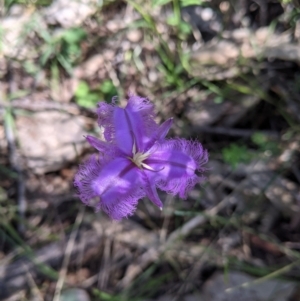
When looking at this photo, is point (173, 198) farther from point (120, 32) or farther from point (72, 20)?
point (72, 20)

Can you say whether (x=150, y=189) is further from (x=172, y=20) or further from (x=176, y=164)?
(x=172, y=20)

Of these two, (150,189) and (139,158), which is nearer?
(150,189)

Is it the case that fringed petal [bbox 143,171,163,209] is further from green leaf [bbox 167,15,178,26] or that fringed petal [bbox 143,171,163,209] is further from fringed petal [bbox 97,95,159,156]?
green leaf [bbox 167,15,178,26]

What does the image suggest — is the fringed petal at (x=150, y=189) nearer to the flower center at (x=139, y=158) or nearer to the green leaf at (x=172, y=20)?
the flower center at (x=139, y=158)

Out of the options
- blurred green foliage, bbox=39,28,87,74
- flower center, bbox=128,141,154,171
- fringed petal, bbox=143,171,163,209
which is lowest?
fringed petal, bbox=143,171,163,209

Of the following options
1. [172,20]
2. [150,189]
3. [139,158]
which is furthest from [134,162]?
[172,20]

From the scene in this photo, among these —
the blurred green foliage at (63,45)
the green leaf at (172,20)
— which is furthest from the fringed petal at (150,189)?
the blurred green foliage at (63,45)

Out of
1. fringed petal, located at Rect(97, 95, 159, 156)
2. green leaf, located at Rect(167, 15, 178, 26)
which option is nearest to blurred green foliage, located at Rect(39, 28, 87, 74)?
green leaf, located at Rect(167, 15, 178, 26)

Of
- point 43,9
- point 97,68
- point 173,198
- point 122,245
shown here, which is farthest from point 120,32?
point 122,245

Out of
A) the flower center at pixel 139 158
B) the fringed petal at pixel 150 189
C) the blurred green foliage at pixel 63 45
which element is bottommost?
the fringed petal at pixel 150 189
